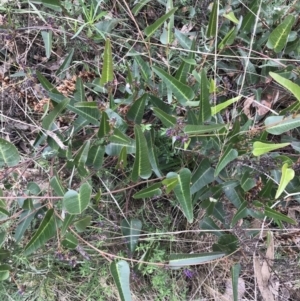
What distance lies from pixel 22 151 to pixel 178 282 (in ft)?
2.23

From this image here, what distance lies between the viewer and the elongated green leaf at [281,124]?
0.86m

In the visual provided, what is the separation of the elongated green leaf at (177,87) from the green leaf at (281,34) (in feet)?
0.99

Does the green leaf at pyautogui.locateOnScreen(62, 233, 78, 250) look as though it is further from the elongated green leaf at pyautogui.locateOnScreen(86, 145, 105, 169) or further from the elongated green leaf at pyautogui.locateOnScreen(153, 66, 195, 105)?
the elongated green leaf at pyautogui.locateOnScreen(153, 66, 195, 105)

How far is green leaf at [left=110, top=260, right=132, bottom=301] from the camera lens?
3.04ft

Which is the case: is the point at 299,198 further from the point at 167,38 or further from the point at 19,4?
the point at 19,4

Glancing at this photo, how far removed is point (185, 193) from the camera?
0.95m

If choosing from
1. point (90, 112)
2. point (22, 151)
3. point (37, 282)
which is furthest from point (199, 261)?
point (22, 151)

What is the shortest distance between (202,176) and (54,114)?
41 cm

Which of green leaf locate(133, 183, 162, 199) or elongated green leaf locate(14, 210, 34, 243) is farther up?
green leaf locate(133, 183, 162, 199)

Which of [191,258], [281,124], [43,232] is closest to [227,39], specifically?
[281,124]

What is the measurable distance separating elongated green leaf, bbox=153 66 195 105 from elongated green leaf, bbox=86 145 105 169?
229 millimetres

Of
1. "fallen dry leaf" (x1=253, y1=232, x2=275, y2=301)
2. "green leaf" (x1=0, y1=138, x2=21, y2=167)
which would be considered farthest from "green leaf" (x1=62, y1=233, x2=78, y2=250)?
"fallen dry leaf" (x1=253, y1=232, x2=275, y2=301)

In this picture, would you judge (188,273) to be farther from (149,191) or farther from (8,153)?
(8,153)

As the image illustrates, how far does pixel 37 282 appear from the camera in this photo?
1346mm
